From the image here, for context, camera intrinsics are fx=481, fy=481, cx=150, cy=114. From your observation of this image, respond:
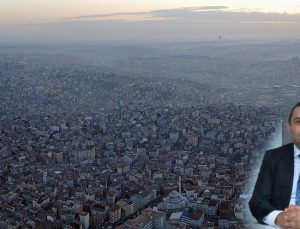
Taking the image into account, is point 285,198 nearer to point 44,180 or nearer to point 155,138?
point 44,180

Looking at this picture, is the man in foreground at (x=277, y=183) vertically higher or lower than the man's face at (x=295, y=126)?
lower

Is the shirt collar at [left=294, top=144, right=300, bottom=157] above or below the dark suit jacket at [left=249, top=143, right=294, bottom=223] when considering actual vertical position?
above

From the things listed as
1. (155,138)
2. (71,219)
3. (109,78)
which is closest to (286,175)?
(71,219)

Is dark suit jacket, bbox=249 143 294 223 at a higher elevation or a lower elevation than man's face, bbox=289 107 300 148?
lower

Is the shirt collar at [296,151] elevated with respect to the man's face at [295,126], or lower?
lower

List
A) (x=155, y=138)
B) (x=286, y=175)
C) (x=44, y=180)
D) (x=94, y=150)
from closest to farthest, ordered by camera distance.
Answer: (x=286, y=175) → (x=44, y=180) → (x=94, y=150) → (x=155, y=138)

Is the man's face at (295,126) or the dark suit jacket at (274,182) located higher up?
the man's face at (295,126)

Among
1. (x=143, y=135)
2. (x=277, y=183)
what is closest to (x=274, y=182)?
(x=277, y=183)

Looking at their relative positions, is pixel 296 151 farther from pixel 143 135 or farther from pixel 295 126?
pixel 143 135
